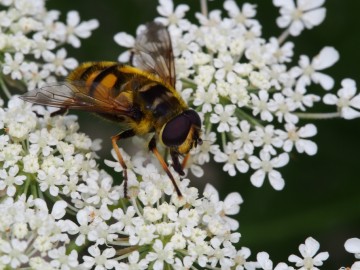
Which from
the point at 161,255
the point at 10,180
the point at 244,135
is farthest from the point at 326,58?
the point at 10,180

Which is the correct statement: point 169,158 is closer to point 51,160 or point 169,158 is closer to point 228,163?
point 228,163

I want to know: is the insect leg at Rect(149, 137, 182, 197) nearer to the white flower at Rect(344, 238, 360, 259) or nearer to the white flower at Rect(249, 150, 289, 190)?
the white flower at Rect(249, 150, 289, 190)

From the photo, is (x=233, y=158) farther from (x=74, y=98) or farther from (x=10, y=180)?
(x=10, y=180)

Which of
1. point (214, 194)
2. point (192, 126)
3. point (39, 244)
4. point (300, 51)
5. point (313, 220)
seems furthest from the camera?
point (300, 51)

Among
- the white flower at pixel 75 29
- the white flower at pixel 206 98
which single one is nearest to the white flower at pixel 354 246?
the white flower at pixel 206 98

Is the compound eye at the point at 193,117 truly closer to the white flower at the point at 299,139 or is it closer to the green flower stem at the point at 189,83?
the green flower stem at the point at 189,83

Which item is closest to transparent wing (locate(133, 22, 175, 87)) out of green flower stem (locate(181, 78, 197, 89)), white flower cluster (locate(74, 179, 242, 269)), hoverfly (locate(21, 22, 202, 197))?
hoverfly (locate(21, 22, 202, 197))

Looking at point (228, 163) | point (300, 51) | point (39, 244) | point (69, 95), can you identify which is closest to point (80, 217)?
point (39, 244)
